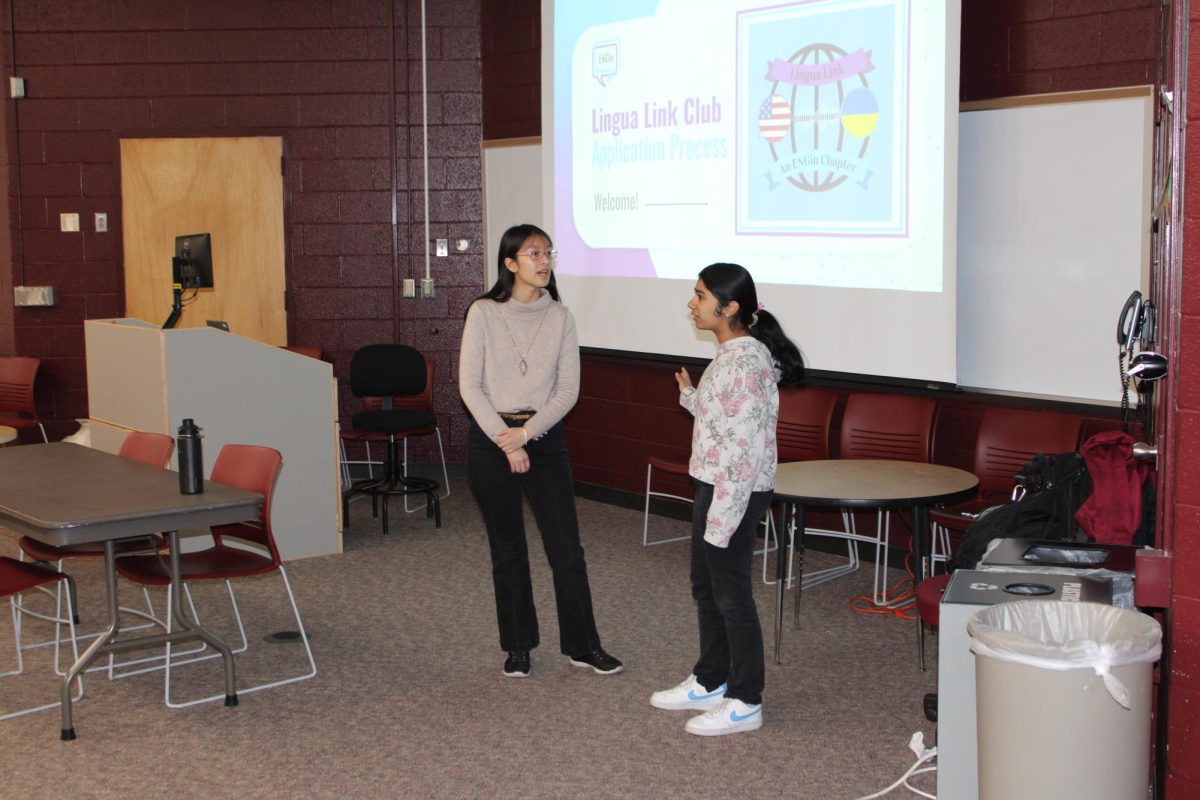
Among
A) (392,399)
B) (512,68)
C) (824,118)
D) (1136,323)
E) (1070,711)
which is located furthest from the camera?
(512,68)

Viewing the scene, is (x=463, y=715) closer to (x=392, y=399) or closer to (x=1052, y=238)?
(x=1052, y=238)

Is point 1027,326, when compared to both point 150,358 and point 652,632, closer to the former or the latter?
point 652,632

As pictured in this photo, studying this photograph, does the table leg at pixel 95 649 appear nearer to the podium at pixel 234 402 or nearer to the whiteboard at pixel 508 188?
the podium at pixel 234 402

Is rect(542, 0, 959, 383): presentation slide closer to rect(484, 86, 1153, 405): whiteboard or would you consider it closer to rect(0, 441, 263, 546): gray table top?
rect(484, 86, 1153, 405): whiteboard

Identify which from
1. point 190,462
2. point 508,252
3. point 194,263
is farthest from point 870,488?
point 194,263

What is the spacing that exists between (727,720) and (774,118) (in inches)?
118

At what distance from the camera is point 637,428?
707 centimetres

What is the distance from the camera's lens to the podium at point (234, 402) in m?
5.48

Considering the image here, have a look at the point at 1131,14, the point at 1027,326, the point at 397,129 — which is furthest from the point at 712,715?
the point at 397,129

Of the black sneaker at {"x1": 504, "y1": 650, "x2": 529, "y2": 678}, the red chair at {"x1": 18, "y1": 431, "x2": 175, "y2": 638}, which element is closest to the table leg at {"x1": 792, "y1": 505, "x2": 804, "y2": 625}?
the black sneaker at {"x1": 504, "y1": 650, "x2": 529, "y2": 678}

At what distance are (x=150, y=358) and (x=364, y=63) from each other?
10.3 ft

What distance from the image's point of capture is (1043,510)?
3.56 m

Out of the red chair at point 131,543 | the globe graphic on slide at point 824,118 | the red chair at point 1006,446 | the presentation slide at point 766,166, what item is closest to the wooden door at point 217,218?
the presentation slide at point 766,166

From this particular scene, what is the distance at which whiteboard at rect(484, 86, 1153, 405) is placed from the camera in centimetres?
477
